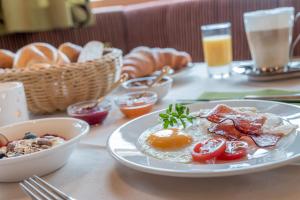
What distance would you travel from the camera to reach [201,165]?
0.58m

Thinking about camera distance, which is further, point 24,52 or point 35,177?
point 24,52

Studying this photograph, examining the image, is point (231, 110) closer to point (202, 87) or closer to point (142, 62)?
point (202, 87)

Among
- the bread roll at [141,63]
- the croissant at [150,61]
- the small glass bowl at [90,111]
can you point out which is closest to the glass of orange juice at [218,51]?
the croissant at [150,61]

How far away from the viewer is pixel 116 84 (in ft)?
3.81

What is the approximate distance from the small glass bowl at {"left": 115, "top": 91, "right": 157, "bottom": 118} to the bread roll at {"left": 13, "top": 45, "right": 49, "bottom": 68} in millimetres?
296

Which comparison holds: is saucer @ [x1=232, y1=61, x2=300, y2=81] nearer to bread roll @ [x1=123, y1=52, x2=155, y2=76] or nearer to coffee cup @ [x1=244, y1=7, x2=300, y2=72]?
coffee cup @ [x1=244, y1=7, x2=300, y2=72]

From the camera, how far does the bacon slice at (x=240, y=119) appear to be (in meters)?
0.68

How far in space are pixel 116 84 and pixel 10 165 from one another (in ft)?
1.80

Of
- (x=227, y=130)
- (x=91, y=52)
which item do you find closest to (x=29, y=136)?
(x=227, y=130)

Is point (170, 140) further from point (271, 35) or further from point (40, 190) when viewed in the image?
point (271, 35)

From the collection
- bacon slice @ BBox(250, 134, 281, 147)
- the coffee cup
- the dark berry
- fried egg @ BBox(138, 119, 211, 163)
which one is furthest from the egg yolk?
the coffee cup

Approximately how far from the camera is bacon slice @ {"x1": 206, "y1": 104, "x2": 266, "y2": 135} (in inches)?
26.9

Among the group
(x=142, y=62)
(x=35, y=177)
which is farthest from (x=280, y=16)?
(x=35, y=177)

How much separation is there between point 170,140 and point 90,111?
0.36 metres
